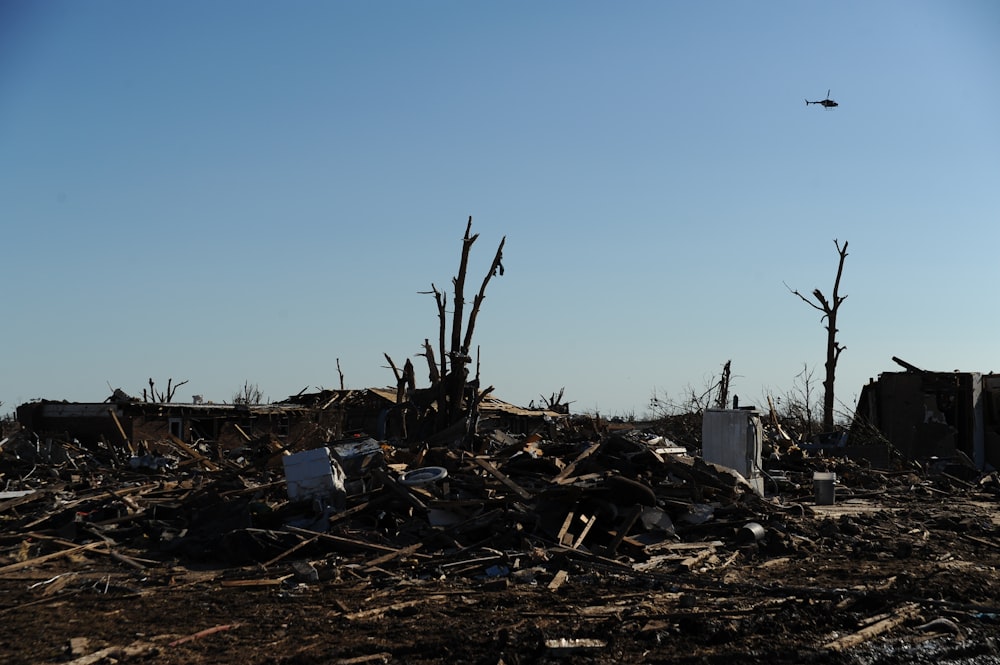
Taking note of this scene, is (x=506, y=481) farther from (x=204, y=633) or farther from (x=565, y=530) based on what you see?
(x=204, y=633)

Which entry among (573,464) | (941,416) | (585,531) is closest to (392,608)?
(585,531)

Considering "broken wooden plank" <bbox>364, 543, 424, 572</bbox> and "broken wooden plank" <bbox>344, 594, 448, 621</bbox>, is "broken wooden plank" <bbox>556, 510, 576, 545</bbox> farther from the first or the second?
"broken wooden plank" <bbox>344, 594, 448, 621</bbox>

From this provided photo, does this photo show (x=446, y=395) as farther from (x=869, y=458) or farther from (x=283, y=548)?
(x=869, y=458)

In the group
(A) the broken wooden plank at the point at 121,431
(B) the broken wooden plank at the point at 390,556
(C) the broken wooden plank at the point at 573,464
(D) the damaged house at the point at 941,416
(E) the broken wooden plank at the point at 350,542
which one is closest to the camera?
(B) the broken wooden plank at the point at 390,556

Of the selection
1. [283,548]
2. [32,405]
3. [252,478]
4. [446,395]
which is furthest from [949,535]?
[32,405]

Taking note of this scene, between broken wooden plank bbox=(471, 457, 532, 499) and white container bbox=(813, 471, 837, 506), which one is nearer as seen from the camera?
broken wooden plank bbox=(471, 457, 532, 499)

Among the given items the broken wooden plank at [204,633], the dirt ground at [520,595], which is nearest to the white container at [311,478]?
the dirt ground at [520,595]

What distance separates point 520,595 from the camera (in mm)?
8312

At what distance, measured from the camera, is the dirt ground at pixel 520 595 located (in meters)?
6.53

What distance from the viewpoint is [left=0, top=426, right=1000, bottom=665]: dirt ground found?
653cm

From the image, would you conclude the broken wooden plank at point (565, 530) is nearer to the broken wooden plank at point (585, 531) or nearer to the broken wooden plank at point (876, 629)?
the broken wooden plank at point (585, 531)

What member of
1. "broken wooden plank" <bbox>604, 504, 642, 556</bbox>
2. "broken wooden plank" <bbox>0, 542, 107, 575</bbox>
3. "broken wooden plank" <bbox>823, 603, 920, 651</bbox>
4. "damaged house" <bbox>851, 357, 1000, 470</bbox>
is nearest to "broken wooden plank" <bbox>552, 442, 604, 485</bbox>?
"broken wooden plank" <bbox>604, 504, 642, 556</bbox>

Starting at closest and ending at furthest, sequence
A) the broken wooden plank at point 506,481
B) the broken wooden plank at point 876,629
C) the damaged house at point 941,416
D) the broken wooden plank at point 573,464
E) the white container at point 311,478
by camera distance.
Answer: the broken wooden plank at point 876,629
the broken wooden plank at point 506,481
the white container at point 311,478
the broken wooden plank at point 573,464
the damaged house at point 941,416

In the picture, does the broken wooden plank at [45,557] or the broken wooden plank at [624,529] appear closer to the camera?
the broken wooden plank at [45,557]
